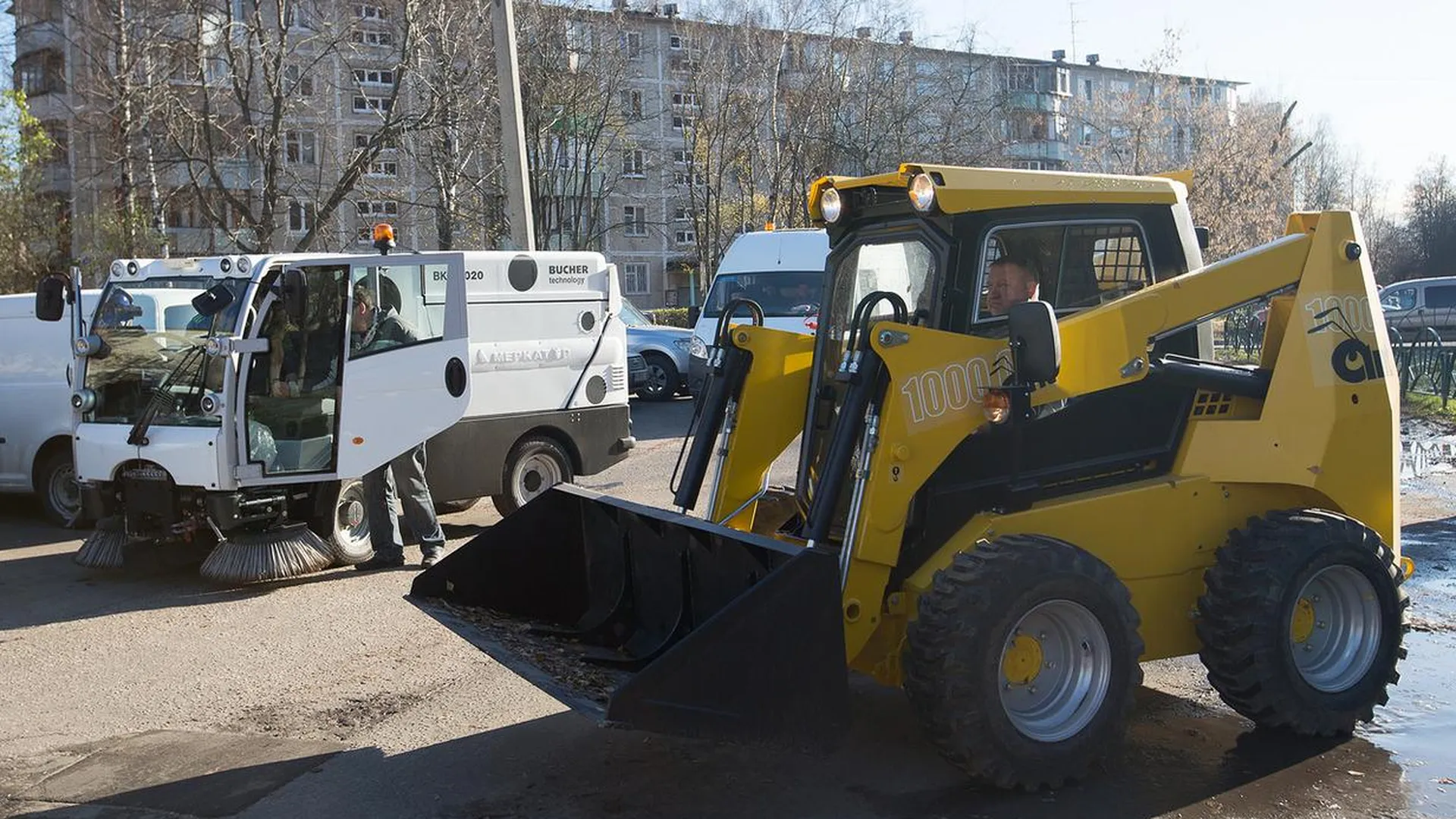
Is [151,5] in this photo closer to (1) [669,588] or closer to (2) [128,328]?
(2) [128,328]

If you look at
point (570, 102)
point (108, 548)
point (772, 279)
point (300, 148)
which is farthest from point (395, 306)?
point (300, 148)

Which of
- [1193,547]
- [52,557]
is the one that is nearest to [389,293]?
[52,557]

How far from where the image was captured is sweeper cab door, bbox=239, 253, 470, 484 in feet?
30.1

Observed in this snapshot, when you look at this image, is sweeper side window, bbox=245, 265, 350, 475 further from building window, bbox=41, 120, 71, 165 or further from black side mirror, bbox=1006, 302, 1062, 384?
building window, bbox=41, 120, 71, 165

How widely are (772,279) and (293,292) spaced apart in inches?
402

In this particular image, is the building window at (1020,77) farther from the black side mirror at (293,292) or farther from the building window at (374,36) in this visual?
the black side mirror at (293,292)

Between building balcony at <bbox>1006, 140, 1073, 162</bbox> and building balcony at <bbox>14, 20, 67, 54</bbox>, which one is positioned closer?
building balcony at <bbox>14, 20, 67, 54</bbox>

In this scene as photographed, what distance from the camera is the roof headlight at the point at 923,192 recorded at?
508 cm

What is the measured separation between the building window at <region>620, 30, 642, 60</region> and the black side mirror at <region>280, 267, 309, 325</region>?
109 ft

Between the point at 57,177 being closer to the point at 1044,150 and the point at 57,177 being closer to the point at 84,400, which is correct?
the point at 84,400

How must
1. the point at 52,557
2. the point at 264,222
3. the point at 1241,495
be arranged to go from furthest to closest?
the point at 264,222
the point at 52,557
the point at 1241,495

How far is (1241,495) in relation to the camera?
561cm

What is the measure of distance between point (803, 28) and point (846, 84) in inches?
102

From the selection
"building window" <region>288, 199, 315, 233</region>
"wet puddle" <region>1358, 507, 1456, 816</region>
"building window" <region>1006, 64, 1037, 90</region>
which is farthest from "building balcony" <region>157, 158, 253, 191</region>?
"building window" <region>1006, 64, 1037, 90</region>
